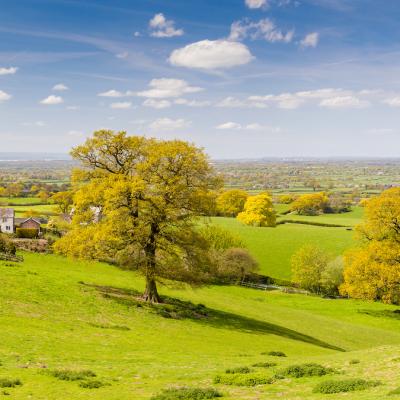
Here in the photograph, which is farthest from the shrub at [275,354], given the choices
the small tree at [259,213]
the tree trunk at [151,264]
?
the small tree at [259,213]

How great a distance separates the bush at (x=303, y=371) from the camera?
21484 mm

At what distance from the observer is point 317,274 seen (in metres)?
88.8

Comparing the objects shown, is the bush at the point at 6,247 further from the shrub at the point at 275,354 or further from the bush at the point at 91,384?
the bush at the point at 91,384

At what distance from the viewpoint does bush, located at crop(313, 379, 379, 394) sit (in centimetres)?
1741

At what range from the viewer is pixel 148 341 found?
32000 millimetres

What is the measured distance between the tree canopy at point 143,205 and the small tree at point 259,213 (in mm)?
96557

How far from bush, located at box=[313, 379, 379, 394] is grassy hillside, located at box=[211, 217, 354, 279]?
262 ft

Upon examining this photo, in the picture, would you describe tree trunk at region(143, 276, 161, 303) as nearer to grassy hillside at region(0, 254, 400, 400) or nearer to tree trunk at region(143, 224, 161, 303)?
tree trunk at region(143, 224, 161, 303)

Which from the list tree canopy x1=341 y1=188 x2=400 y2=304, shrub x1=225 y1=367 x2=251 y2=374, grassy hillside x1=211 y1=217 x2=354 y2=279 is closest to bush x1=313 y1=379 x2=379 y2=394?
shrub x1=225 y1=367 x2=251 y2=374

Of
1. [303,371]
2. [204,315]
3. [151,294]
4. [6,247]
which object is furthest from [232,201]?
[303,371]

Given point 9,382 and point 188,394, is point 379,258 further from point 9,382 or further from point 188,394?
point 9,382

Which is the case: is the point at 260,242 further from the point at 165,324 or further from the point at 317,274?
the point at 165,324

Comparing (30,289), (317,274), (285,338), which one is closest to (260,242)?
(317,274)

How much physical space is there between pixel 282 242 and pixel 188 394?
326 feet
